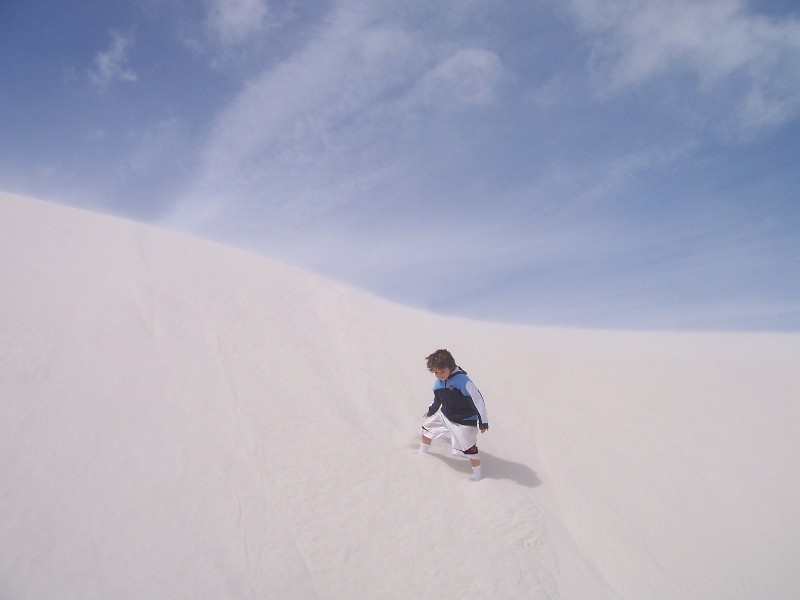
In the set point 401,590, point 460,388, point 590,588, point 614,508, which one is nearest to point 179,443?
point 401,590

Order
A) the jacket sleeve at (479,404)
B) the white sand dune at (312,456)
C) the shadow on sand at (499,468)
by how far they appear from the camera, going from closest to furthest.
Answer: the white sand dune at (312,456)
the jacket sleeve at (479,404)
the shadow on sand at (499,468)

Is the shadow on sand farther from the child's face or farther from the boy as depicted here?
the child's face

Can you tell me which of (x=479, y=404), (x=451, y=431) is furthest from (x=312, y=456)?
(x=479, y=404)

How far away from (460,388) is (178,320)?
128 inches

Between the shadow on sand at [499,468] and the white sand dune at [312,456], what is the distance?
0.07ft

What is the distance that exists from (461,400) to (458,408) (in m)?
0.09

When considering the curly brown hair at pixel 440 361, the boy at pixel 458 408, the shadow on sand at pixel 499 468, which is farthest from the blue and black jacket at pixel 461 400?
the shadow on sand at pixel 499 468

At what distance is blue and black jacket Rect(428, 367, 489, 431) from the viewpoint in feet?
13.3

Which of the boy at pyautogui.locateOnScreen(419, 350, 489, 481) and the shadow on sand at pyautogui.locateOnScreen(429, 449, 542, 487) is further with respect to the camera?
the shadow on sand at pyautogui.locateOnScreen(429, 449, 542, 487)

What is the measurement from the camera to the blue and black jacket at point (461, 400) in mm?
4043

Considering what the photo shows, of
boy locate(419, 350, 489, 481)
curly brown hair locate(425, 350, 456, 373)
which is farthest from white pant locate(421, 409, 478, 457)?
curly brown hair locate(425, 350, 456, 373)

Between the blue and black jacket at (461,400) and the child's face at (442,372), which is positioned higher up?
the child's face at (442,372)

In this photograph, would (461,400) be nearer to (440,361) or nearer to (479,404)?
(479,404)

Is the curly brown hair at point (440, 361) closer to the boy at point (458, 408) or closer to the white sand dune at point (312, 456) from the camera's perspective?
the boy at point (458, 408)
